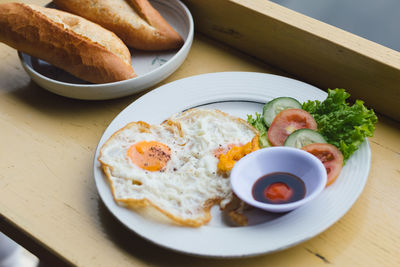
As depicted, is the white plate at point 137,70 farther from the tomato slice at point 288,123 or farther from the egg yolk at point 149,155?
the tomato slice at point 288,123

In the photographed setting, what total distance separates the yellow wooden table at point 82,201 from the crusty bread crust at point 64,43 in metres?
0.18

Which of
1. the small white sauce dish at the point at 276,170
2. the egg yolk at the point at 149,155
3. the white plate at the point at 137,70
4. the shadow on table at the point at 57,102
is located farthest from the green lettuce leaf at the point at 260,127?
the shadow on table at the point at 57,102

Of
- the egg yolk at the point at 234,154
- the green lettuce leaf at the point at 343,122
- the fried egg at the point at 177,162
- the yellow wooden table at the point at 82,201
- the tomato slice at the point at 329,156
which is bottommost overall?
the yellow wooden table at the point at 82,201

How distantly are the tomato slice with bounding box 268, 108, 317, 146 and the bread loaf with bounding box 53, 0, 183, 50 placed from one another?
2.61 ft

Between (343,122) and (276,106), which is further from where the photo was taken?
(276,106)

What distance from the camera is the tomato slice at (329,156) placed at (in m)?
1.55

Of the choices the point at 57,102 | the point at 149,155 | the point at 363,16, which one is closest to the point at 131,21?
the point at 57,102

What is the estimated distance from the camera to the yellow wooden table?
4.78ft

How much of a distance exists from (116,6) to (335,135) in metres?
1.32

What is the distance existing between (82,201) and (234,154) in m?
0.64

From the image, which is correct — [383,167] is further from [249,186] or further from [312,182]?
[249,186]

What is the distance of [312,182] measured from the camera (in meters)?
1.48

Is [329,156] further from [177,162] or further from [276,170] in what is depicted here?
[177,162]

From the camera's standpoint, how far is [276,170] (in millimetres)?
1571
